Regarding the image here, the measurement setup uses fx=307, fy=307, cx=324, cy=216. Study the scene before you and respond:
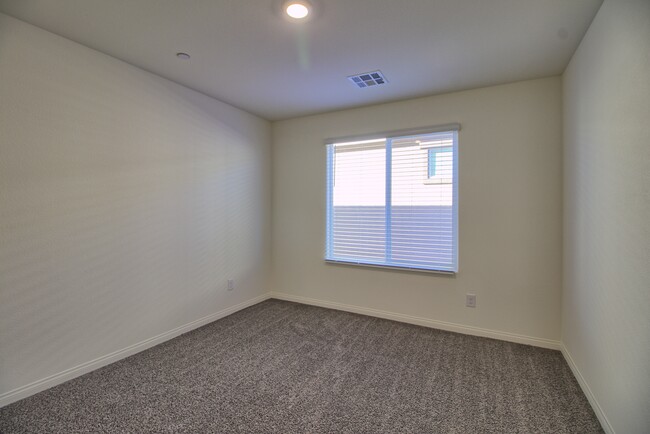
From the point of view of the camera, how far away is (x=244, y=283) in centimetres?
393

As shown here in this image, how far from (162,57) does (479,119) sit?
9.70ft

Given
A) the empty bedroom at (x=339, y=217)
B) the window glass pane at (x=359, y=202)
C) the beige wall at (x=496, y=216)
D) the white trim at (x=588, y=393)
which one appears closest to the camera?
the white trim at (x=588, y=393)

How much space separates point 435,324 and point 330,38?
114 inches

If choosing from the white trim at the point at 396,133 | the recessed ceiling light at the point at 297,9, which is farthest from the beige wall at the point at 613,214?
the recessed ceiling light at the point at 297,9

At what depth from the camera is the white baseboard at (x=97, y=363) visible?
78.7 inches

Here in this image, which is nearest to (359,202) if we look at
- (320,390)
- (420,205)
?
(420,205)

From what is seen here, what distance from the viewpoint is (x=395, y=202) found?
11.6 ft

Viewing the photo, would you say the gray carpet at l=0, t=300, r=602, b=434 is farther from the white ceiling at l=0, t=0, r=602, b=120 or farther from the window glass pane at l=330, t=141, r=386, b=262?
the white ceiling at l=0, t=0, r=602, b=120

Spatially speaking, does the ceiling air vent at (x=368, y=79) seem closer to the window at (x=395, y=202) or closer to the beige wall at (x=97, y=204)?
the window at (x=395, y=202)

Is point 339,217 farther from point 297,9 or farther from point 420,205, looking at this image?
point 297,9

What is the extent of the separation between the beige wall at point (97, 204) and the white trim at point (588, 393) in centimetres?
333

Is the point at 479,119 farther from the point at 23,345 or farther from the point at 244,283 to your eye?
the point at 23,345

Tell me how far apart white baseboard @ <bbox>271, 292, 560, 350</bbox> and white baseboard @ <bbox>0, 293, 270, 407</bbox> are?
1124 millimetres

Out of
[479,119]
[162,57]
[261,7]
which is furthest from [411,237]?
[162,57]
